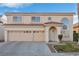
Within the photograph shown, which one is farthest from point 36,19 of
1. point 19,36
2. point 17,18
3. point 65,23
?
point 65,23

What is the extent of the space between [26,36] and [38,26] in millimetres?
1716

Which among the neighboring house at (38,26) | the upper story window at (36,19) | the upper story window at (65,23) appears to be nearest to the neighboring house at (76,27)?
the neighboring house at (38,26)

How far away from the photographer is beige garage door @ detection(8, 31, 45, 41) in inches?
639

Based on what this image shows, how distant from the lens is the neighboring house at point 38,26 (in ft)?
53.8

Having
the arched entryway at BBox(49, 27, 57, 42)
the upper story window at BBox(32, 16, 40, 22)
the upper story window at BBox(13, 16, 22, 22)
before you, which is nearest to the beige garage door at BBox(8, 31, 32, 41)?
the upper story window at BBox(13, 16, 22, 22)

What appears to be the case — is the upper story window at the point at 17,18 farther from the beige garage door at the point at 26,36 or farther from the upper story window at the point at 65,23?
the upper story window at the point at 65,23

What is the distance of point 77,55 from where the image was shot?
11133 millimetres

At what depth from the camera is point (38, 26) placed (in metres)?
17.8

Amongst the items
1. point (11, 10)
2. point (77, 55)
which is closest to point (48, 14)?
point (11, 10)

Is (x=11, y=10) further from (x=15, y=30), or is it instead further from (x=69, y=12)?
(x=69, y=12)

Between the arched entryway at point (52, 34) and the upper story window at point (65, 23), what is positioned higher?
the upper story window at point (65, 23)

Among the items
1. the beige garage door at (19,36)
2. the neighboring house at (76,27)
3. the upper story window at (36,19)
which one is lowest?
the beige garage door at (19,36)

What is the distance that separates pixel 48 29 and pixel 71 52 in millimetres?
6397

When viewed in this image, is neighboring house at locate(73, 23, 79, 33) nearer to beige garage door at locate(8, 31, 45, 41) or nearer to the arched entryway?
the arched entryway
